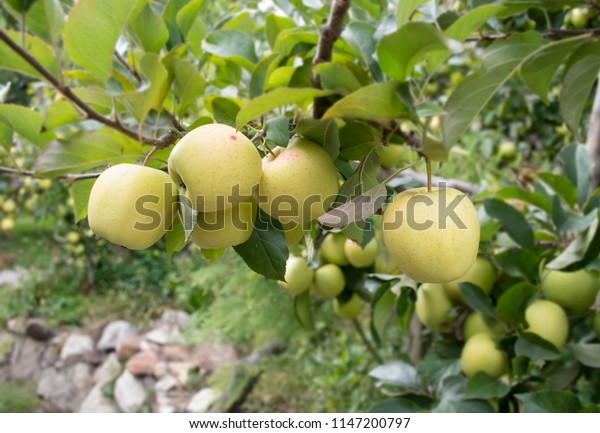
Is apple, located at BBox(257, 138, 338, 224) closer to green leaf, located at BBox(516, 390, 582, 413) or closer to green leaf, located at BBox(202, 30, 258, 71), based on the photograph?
green leaf, located at BBox(202, 30, 258, 71)

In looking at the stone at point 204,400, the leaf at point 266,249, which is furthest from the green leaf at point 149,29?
the stone at point 204,400

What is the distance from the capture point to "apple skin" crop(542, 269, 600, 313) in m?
0.83

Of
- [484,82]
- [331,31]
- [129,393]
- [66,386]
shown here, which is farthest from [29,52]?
[66,386]

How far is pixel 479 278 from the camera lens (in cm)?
93

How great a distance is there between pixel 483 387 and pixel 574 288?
0.70 feet

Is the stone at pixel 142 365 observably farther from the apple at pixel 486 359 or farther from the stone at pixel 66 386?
the apple at pixel 486 359

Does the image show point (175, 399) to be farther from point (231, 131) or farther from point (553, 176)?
point (231, 131)

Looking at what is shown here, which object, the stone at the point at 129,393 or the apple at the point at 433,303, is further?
the stone at the point at 129,393

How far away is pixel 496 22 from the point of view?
2.67ft

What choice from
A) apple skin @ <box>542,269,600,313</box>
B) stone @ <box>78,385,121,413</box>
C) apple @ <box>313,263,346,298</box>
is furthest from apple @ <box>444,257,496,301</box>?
stone @ <box>78,385,121,413</box>

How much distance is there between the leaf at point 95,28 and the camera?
41 centimetres

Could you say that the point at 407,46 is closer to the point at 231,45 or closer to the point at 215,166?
the point at 215,166

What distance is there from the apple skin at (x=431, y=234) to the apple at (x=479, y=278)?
48 centimetres

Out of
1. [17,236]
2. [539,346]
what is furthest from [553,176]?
[17,236]
